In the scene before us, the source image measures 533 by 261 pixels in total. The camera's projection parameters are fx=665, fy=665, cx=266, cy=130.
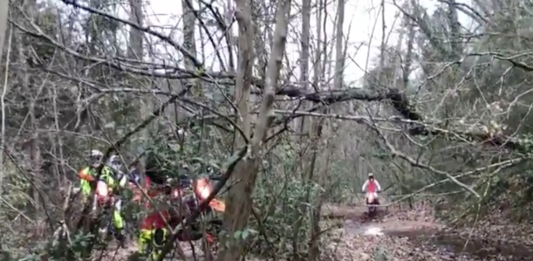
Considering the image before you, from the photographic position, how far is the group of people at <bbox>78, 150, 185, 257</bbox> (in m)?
5.17

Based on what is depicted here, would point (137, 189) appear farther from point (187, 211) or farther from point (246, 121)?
point (246, 121)

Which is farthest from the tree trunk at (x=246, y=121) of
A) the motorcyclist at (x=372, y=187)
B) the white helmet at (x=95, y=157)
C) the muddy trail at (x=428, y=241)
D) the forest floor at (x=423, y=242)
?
the motorcyclist at (x=372, y=187)

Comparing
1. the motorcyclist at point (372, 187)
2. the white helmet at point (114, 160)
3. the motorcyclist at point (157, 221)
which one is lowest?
the motorcyclist at point (372, 187)

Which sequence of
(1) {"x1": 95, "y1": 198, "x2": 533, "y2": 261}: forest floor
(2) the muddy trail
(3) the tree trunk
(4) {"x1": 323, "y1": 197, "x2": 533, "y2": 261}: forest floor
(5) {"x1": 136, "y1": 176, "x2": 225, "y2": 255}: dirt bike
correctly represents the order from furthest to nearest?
1. (2) the muddy trail
2. (4) {"x1": 323, "y1": 197, "x2": 533, "y2": 261}: forest floor
3. (1) {"x1": 95, "y1": 198, "x2": 533, "y2": 261}: forest floor
4. (5) {"x1": 136, "y1": 176, "x2": 225, "y2": 255}: dirt bike
5. (3) the tree trunk

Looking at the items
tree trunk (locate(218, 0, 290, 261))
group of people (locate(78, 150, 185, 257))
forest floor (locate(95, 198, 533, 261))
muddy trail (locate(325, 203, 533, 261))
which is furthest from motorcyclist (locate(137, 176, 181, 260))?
muddy trail (locate(325, 203, 533, 261))

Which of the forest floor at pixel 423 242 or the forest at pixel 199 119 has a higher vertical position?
the forest at pixel 199 119

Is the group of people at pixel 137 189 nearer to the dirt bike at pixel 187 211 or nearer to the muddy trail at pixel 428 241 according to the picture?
the dirt bike at pixel 187 211

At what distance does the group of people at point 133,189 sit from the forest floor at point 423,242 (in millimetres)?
4286

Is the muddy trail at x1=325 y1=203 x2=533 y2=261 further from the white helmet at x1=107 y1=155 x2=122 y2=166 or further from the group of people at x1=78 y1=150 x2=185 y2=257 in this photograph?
the white helmet at x1=107 y1=155 x2=122 y2=166

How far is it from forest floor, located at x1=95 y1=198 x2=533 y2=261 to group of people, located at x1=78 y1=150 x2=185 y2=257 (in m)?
4.29

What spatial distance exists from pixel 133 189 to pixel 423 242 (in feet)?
31.1

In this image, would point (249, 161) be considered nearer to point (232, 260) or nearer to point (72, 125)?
point (232, 260)

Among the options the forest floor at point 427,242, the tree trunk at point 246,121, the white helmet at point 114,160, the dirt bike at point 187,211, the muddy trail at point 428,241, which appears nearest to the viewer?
the tree trunk at point 246,121

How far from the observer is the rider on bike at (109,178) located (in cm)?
521
